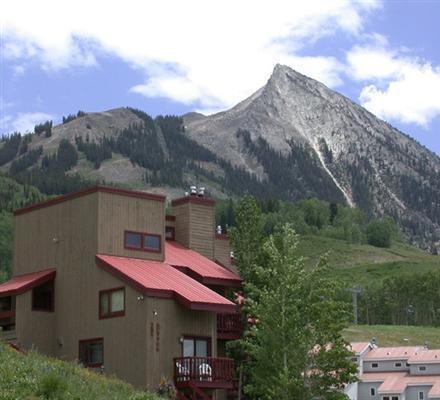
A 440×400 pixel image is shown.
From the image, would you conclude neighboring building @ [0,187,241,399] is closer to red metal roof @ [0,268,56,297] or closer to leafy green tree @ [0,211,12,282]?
red metal roof @ [0,268,56,297]

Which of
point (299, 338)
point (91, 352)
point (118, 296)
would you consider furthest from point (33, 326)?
point (299, 338)

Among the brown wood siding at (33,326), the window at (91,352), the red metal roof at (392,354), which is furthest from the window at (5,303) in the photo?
the red metal roof at (392,354)

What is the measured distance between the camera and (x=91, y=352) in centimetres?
4447

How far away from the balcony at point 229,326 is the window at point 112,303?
6.06m

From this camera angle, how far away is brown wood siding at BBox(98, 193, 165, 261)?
149ft

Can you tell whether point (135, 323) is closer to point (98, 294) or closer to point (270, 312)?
point (98, 294)

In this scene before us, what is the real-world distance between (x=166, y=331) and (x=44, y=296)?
25.8 ft

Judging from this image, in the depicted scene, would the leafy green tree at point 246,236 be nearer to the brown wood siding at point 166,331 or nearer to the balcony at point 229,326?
the balcony at point 229,326

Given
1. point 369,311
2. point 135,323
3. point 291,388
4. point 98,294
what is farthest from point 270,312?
point 369,311

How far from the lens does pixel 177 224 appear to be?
5503 centimetres

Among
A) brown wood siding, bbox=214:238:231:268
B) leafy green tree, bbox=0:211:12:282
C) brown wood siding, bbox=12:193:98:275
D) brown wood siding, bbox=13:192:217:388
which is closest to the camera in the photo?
brown wood siding, bbox=13:192:217:388

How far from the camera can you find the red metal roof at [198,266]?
4881cm

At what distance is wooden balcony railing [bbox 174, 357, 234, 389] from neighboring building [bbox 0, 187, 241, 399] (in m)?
0.04

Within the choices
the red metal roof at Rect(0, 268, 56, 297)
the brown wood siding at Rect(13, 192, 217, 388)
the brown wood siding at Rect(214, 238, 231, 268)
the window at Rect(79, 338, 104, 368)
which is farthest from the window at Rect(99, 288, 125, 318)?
the brown wood siding at Rect(214, 238, 231, 268)
